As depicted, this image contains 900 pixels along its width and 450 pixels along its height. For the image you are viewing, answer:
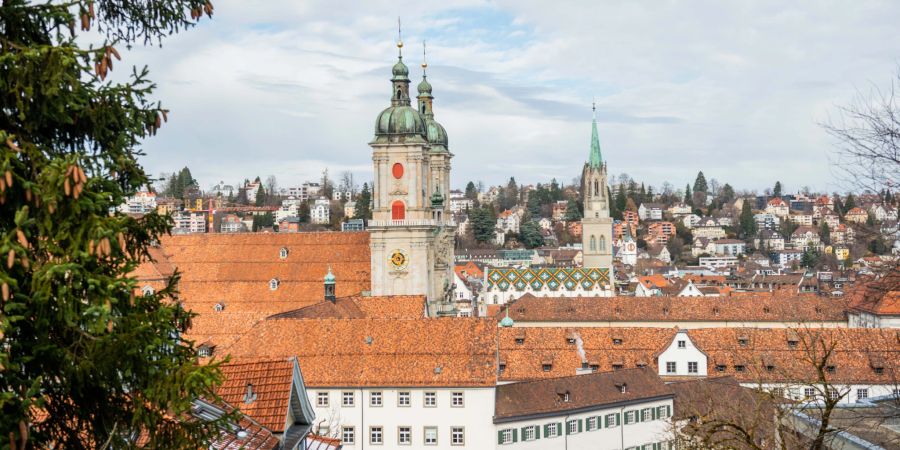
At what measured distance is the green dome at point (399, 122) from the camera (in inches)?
2549

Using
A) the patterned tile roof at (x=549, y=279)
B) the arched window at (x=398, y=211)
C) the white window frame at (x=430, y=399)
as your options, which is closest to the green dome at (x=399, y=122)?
the arched window at (x=398, y=211)

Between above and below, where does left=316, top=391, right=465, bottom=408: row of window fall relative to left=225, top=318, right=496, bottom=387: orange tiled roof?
below

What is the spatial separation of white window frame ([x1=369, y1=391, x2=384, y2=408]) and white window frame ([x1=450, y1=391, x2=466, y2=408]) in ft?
8.86

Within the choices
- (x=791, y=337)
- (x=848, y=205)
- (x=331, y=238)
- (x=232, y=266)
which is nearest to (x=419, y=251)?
(x=331, y=238)

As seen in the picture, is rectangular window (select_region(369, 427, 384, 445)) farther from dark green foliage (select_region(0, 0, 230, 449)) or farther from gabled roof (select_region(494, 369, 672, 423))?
dark green foliage (select_region(0, 0, 230, 449))

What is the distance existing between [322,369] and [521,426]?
7956 mm

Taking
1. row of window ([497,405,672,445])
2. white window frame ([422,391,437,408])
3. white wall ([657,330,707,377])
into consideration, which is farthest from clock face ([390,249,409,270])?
white window frame ([422,391,437,408])

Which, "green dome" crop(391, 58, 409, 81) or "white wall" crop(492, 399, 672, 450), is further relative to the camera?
"green dome" crop(391, 58, 409, 81)

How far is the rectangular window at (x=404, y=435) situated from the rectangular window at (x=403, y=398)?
0.96 m

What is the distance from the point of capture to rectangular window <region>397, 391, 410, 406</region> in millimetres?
41741

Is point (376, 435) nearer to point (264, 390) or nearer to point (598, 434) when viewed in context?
point (598, 434)

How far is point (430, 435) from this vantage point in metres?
41.7

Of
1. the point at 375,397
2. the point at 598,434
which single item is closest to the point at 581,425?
the point at 598,434

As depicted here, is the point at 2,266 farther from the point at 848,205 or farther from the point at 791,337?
the point at 791,337
